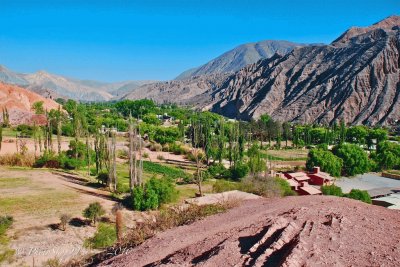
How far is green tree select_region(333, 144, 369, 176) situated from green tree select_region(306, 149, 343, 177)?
165 cm

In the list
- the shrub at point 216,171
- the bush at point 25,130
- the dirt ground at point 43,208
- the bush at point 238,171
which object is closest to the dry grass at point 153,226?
the dirt ground at point 43,208

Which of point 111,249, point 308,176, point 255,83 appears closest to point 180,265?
point 111,249

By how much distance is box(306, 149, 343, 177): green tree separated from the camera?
51.8 metres

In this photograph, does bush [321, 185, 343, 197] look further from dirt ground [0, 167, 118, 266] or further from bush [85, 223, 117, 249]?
bush [85, 223, 117, 249]

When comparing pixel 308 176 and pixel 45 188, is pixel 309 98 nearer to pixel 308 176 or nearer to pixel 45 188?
pixel 308 176

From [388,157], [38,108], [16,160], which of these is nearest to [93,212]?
[16,160]

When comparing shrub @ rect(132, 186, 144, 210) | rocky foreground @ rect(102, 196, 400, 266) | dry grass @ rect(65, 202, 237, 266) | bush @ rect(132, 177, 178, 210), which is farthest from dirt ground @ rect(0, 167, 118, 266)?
rocky foreground @ rect(102, 196, 400, 266)

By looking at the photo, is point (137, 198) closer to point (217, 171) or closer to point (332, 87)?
point (217, 171)

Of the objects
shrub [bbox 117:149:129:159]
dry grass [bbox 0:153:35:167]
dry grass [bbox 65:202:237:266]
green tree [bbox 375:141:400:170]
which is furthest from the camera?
green tree [bbox 375:141:400:170]

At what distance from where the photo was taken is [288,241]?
10273mm

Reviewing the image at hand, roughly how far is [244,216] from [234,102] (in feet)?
550

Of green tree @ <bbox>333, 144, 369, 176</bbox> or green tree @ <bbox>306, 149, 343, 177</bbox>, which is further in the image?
green tree @ <bbox>333, 144, 369, 176</bbox>

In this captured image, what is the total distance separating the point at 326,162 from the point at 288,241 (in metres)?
43.9

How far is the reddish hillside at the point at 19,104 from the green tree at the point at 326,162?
56263mm
